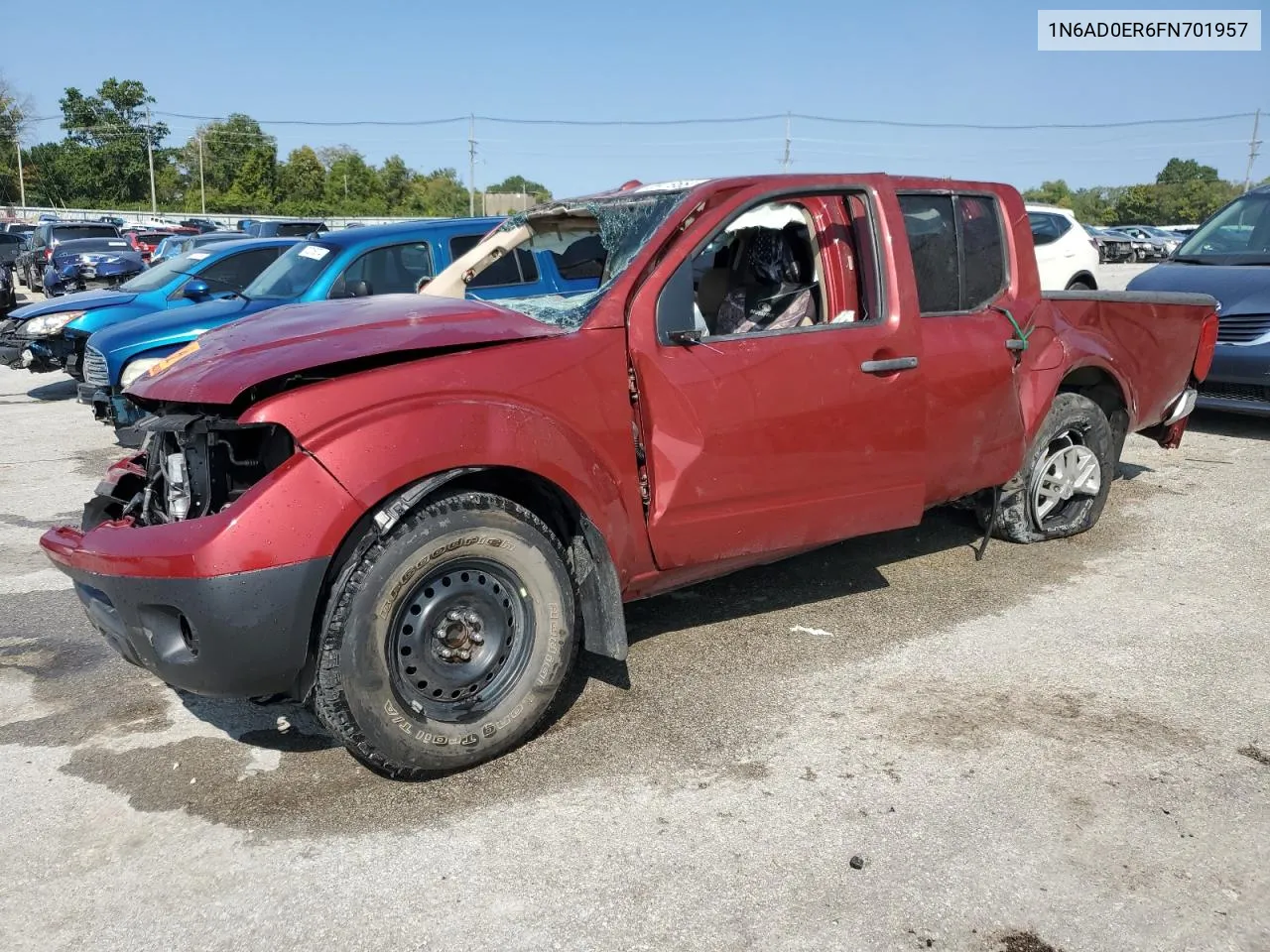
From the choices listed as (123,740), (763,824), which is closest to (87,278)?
(123,740)

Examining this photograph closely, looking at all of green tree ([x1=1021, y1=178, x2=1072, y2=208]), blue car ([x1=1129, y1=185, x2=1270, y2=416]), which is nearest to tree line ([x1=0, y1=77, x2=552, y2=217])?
green tree ([x1=1021, y1=178, x2=1072, y2=208])

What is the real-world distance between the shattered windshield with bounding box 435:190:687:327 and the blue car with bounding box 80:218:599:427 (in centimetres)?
267

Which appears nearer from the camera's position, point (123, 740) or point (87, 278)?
point (123, 740)

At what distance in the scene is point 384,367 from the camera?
124 inches

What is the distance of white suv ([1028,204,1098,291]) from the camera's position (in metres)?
12.5

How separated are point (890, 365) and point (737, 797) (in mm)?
1890

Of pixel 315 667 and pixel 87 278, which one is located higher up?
pixel 87 278

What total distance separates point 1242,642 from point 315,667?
376cm

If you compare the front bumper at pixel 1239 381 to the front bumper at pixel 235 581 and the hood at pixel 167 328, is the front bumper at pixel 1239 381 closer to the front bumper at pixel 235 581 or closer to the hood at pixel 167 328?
the front bumper at pixel 235 581

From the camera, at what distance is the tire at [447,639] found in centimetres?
302

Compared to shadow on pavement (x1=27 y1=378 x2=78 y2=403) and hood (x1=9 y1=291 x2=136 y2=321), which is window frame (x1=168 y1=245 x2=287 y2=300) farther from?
shadow on pavement (x1=27 y1=378 x2=78 y2=403)

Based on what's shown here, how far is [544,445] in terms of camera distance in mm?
3301

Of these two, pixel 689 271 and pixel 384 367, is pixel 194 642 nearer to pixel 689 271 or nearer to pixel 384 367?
pixel 384 367

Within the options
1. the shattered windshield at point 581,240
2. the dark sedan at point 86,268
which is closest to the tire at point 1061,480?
the shattered windshield at point 581,240
